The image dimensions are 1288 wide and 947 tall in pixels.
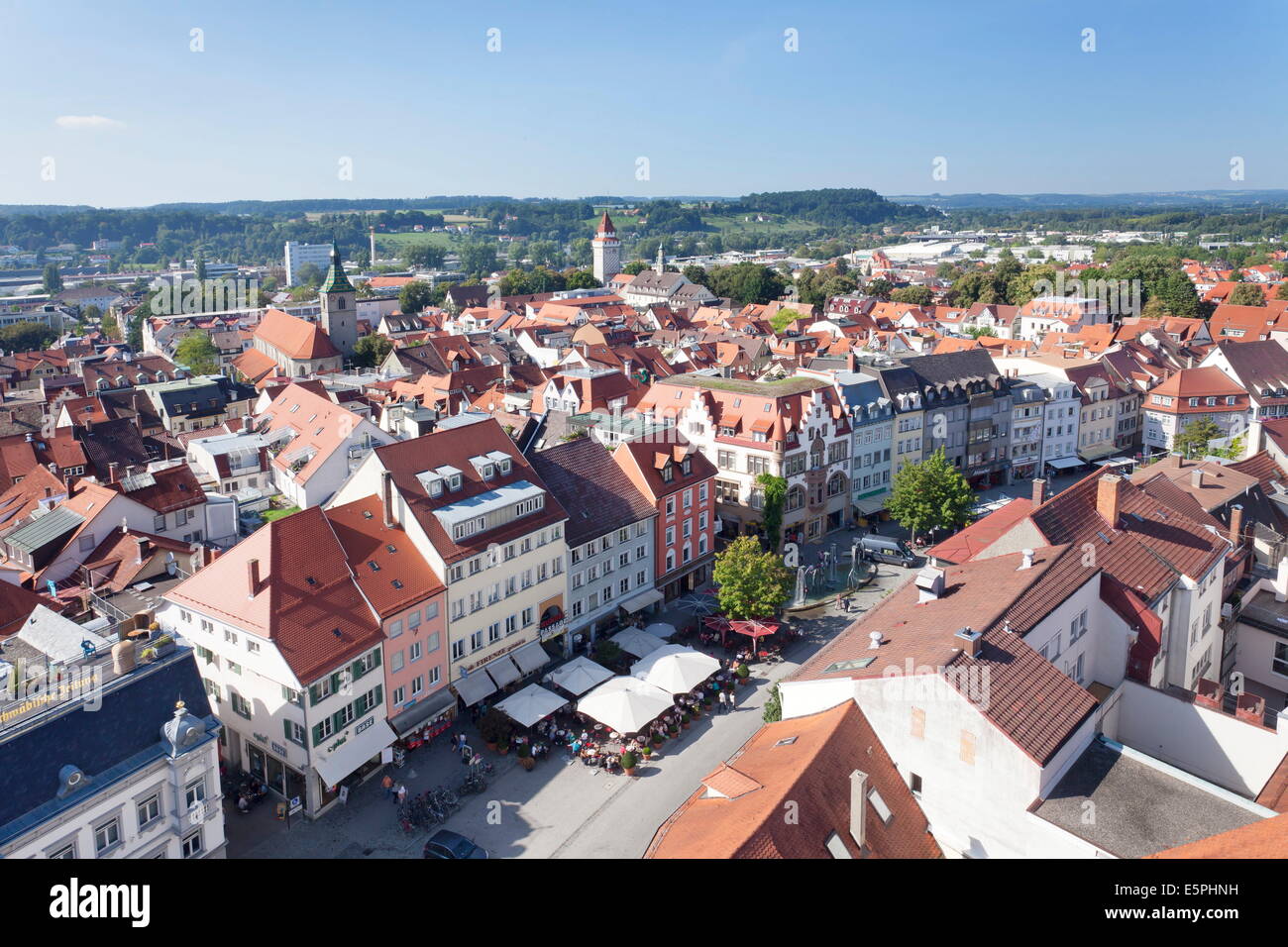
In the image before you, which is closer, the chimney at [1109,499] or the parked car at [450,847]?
the parked car at [450,847]

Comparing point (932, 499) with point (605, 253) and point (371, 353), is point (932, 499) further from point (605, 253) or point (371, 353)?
point (605, 253)

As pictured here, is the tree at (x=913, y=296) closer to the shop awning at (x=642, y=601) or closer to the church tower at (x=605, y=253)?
the church tower at (x=605, y=253)

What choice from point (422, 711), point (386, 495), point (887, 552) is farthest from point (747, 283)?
point (422, 711)

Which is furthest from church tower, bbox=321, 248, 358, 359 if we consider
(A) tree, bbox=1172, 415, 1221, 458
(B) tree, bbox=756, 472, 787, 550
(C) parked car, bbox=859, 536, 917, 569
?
(A) tree, bbox=1172, 415, 1221, 458

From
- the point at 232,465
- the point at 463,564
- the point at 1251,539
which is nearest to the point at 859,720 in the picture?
the point at 463,564

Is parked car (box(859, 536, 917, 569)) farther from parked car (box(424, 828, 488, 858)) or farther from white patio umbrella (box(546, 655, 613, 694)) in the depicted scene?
parked car (box(424, 828, 488, 858))

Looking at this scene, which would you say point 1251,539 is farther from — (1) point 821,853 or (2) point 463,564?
(2) point 463,564

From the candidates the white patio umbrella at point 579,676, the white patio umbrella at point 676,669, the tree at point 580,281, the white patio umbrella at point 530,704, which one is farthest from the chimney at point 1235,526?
the tree at point 580,281
